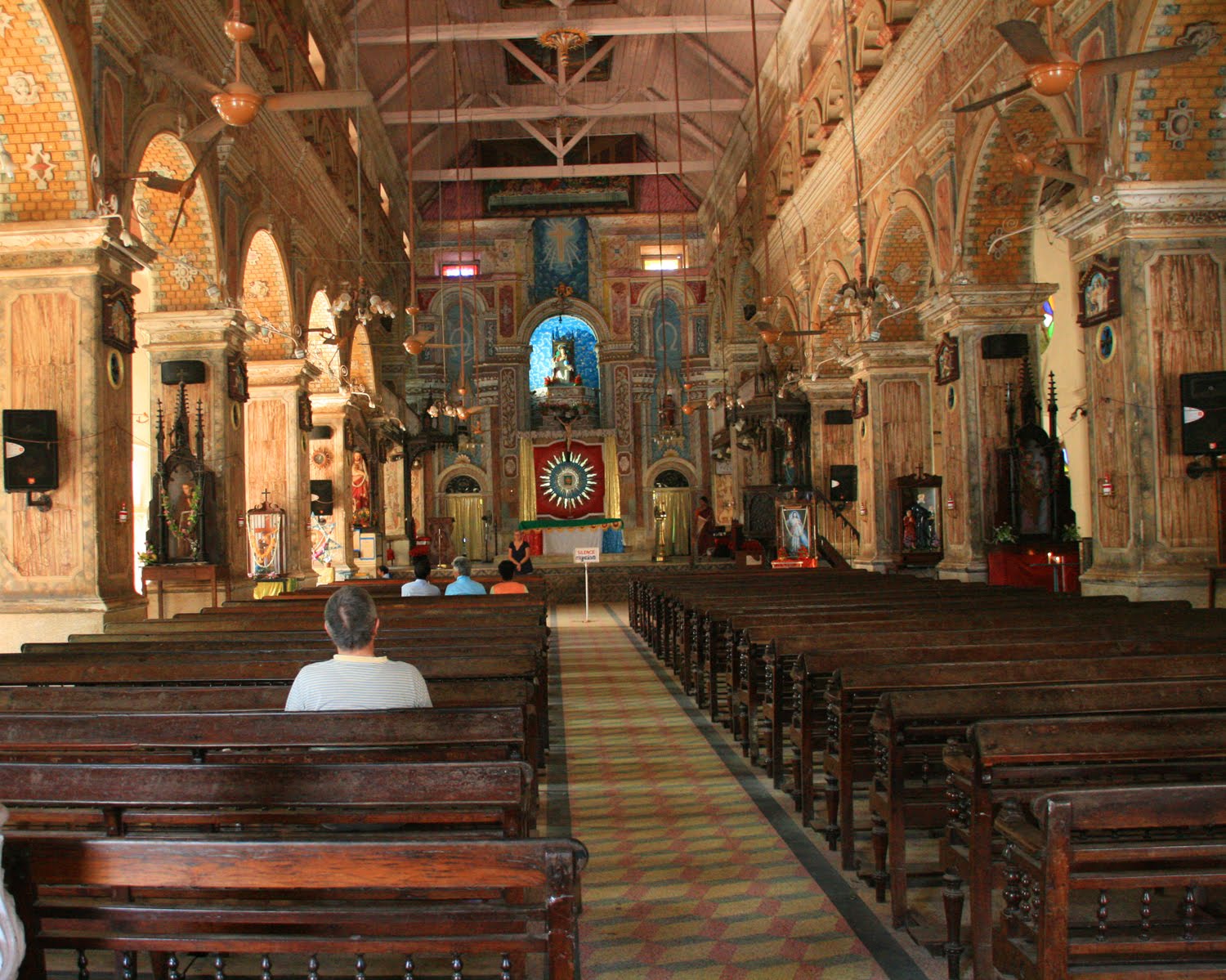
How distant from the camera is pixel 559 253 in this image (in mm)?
29469

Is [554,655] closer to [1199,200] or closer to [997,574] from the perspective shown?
[997,574]

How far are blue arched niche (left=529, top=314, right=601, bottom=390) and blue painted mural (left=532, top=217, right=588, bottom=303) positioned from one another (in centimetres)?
76

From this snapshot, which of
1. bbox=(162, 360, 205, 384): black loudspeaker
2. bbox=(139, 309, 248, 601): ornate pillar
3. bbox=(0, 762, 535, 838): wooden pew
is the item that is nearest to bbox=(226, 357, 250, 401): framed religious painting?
bbox=(139, 309, 248, 601): ornate pillar

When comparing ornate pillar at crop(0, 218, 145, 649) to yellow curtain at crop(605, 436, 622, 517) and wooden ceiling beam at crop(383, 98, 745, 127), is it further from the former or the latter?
yellow curtain at crop(605, 436, 622, 517)

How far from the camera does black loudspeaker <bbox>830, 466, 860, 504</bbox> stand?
57.4 feet

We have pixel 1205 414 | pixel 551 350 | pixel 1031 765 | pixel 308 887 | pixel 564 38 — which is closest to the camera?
pixel 308 887

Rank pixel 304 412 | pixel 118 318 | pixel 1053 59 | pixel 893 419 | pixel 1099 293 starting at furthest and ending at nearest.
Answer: pixel 304 412
pixel 893 419
pixel 118 318
pixel 1099 293
pixel 1053 59

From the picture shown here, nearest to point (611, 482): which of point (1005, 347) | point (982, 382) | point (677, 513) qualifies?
point (677, 513)

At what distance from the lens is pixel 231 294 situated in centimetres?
1237

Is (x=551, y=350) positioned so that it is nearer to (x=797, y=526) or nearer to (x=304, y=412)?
(x=304, y=412)

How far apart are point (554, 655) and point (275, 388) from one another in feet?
20.4

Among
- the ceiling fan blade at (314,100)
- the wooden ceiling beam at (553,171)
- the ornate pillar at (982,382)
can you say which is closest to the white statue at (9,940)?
the ceiling fan blade at (314,100)

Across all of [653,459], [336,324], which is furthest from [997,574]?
[653,459]

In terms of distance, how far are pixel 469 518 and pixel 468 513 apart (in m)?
0.14
